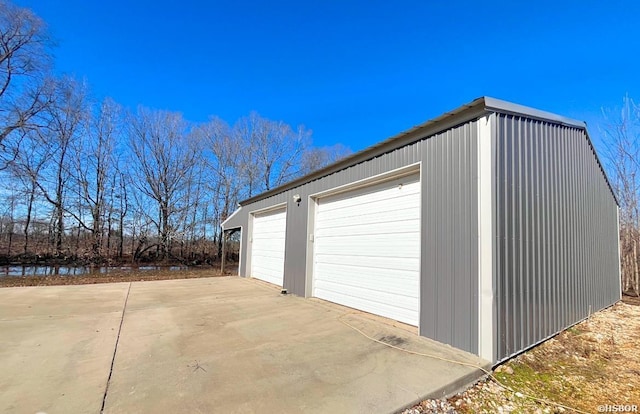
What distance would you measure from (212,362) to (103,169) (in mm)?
17099

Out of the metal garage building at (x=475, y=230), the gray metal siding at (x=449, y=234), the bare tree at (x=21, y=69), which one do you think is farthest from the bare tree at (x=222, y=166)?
the gray metal siding at (x=449, y=234)

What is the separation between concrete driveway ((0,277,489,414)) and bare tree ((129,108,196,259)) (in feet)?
40.7

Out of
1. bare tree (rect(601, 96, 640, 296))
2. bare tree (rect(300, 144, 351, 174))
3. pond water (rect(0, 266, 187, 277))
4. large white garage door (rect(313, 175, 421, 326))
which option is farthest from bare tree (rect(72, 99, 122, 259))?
bare tree (rect(601, 96, 640, 296))

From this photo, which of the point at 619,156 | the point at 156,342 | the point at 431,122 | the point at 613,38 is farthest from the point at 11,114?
the point at 619,156

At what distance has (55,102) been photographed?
13.4 meters

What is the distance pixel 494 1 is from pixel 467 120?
473 cm

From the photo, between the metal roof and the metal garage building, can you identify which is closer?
the metal garage building

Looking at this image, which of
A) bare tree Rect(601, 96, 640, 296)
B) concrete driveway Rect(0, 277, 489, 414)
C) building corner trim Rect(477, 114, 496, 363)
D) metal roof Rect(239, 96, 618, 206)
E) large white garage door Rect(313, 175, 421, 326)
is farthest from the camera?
bare tree Rect(601, 96, 640, 296)

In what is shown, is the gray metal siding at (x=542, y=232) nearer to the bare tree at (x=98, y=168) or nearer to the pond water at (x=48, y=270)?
the pond water at (x=48, y=270)

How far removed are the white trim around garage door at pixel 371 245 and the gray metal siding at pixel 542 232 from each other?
3.58ft

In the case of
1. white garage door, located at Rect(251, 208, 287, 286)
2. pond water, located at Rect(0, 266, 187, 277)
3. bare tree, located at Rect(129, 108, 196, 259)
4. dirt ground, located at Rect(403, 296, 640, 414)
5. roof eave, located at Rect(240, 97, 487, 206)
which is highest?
bare tree, located at Rect(129, 108, 196, 259)

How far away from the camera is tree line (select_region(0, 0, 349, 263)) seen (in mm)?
12445

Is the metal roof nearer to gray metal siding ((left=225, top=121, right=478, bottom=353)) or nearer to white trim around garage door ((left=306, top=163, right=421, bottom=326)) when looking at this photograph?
gray metal siding ((left=225, top=121, right=478, bottom=353))

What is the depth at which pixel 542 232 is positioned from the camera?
3865 millimetres
